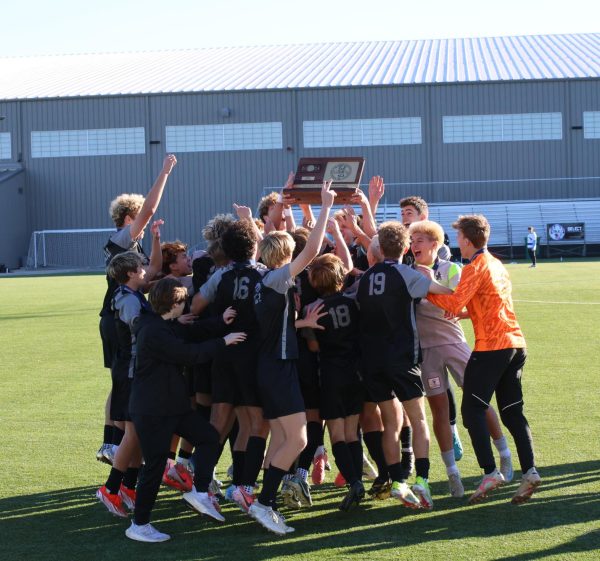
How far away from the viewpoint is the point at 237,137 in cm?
4594

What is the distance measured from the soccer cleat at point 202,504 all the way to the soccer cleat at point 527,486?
1.90 metres

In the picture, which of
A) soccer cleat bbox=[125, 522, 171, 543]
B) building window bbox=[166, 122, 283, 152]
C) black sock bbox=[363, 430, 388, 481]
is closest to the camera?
soccer cleat bbox=[125, 522, 171, 543]

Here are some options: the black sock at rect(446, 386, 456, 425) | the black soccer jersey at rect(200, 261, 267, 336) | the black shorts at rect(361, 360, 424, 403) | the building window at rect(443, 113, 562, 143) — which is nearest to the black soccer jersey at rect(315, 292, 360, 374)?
the black shorts at rect(361, 360, 424, 403)

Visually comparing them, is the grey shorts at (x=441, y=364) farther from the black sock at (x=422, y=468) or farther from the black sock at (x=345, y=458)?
the black sock at (x=345, y=458)

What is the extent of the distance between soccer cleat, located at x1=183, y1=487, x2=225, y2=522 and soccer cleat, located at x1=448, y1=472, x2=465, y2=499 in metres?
1.59

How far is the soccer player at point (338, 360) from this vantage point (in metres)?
6.21

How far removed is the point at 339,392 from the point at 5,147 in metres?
44.8

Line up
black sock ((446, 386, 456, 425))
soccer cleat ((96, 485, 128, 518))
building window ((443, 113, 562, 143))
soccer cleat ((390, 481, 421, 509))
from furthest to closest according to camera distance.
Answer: building window ((443, 113, 562, 143)) < black sock ((446, 386, 456, 425)) < soccer cleat ((96, 485, 128, 518)) < soccer cleat ((390, 481, 421, 509))

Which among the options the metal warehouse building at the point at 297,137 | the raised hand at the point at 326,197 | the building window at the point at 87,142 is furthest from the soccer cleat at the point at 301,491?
the building window at the point at 87,142

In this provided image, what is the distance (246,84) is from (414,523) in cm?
4256

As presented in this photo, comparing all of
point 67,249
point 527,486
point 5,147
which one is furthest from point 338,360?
point 5,147

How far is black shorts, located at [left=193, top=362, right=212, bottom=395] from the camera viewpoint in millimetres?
6625

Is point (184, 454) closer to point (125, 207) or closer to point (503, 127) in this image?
Result: point (125, 207)

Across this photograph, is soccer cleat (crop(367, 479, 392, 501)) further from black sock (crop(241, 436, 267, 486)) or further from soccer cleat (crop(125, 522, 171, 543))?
soccer cleat (crop(125, 522, 171, 543))
